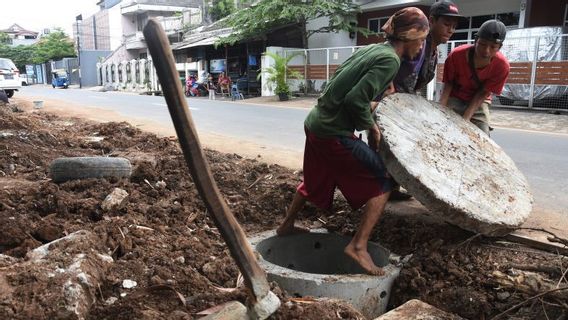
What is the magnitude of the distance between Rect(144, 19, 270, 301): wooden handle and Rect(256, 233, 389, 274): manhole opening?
167 cm

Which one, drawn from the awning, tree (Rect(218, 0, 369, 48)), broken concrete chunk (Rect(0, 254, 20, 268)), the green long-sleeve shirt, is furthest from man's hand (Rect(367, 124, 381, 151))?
the awning

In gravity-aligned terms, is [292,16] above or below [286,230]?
above

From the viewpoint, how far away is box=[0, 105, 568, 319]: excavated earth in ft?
7.73

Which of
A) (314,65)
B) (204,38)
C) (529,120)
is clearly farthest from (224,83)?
(529,120)

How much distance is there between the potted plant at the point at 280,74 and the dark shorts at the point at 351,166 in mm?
15853

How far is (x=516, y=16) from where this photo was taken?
16.7 metres

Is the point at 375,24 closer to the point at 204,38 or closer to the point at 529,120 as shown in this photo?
the point at 529,120

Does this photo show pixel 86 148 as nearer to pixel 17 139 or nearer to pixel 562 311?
pixel 17 139

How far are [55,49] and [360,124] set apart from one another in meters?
53.8

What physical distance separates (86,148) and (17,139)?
90cm

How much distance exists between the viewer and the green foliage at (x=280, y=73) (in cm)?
1894

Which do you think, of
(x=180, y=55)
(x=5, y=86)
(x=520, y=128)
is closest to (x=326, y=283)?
(x=520, y=128)

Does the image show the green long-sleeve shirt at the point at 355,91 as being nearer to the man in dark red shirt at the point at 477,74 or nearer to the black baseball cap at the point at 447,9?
the black baseball cap at the point at 447,9

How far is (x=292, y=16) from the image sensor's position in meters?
19.7
